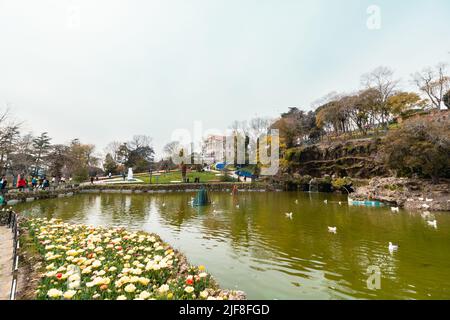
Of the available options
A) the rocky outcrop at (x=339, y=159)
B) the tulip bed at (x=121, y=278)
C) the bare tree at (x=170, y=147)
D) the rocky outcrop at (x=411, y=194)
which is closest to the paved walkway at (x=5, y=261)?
the tulip bed at (x=121, y=278)

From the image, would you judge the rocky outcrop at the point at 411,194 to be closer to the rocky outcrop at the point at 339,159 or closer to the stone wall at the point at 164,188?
the rocky outcrop at the point at 339,159

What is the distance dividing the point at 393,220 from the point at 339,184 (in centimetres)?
1879

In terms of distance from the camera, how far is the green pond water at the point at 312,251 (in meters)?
5.86

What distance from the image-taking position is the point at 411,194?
68.0 ft

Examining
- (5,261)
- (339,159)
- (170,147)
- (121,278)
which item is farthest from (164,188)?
(170,147)

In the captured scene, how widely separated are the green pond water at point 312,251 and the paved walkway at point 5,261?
170 inches

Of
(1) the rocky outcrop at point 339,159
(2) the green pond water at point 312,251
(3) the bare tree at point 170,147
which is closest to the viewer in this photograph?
(2) the green pond water at point 312,251

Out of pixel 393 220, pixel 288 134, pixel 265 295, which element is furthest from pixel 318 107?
pixel 265 295

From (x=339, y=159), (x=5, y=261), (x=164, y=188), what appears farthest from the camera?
(x=339, y=159)

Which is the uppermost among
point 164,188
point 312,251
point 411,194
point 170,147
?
point 170,147

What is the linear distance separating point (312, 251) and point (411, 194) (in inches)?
693

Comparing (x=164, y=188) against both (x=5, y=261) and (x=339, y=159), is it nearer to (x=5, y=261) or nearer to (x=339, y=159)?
(x=339, y=159)

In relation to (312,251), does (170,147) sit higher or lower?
higher
